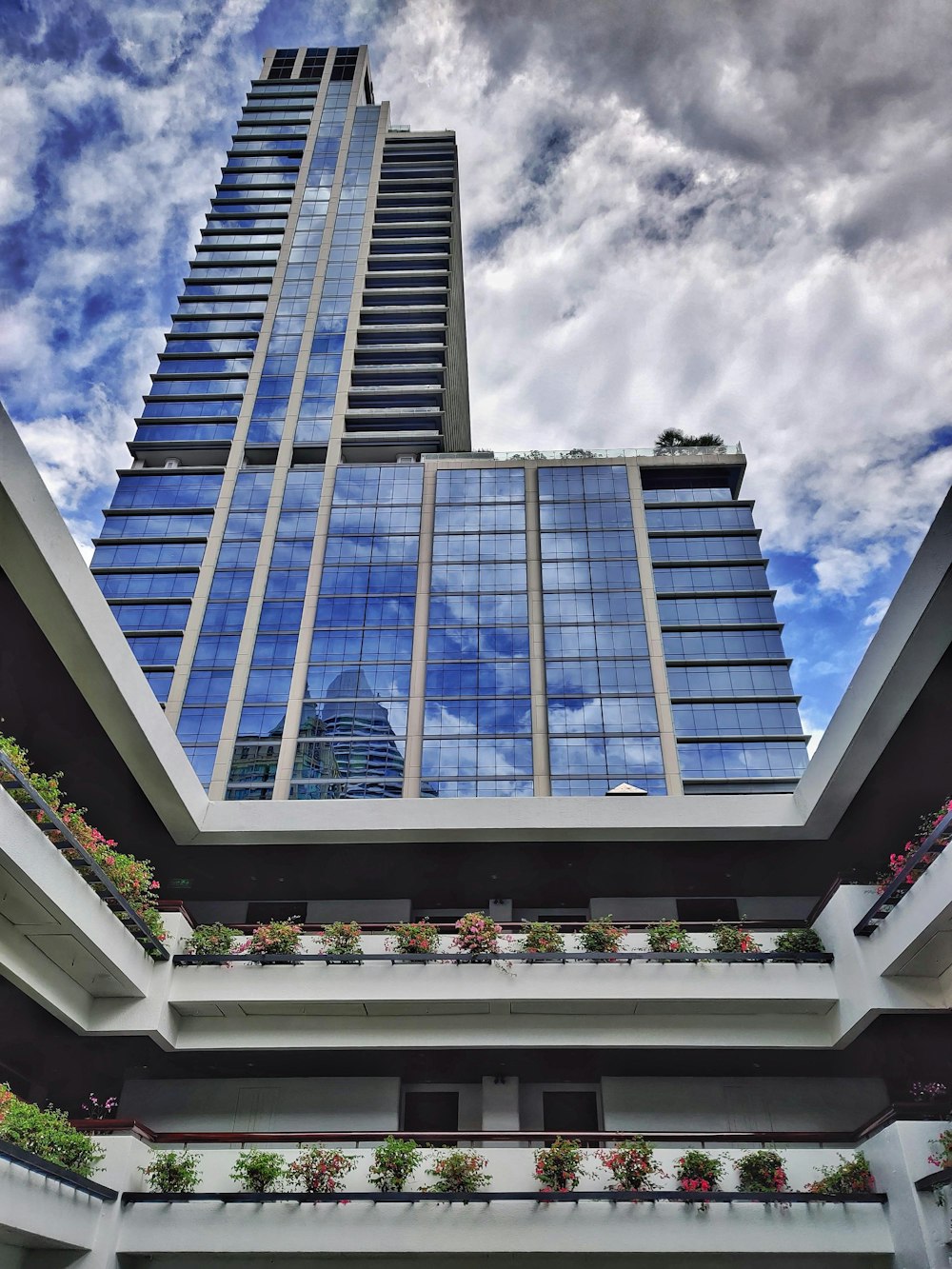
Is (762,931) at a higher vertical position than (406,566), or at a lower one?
lower

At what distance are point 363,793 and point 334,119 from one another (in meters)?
74.8

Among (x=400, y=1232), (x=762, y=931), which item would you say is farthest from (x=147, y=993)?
(x=762, y=931)

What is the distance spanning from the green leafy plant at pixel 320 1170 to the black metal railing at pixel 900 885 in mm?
9147

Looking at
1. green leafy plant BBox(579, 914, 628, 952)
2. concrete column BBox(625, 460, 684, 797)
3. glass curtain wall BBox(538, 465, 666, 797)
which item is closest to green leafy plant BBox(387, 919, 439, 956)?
green leafy plant BBox(579, 914, 628, 952)

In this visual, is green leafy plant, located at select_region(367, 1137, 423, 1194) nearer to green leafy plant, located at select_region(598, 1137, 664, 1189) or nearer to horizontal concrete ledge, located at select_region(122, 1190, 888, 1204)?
horizontal concrete ledge, located at select_region(122, 1190, 888, 1204)

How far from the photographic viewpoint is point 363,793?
204 feet

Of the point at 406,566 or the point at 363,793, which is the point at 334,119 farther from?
the point at 363,793

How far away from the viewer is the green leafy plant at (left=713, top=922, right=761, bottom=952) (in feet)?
57.1

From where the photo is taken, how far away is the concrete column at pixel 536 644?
6275 centimetres

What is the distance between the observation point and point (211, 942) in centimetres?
1769

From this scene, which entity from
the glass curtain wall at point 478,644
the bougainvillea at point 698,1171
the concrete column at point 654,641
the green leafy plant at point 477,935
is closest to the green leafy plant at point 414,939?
the green leafy plant at point 477,935

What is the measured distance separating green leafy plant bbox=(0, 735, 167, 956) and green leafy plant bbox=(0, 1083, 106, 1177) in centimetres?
311


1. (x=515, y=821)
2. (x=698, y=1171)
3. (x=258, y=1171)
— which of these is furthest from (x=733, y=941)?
(x=258, y=1171)

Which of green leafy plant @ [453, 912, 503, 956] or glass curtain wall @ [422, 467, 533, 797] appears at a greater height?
glass curtain wall @ [422, 467, 533, 797]
